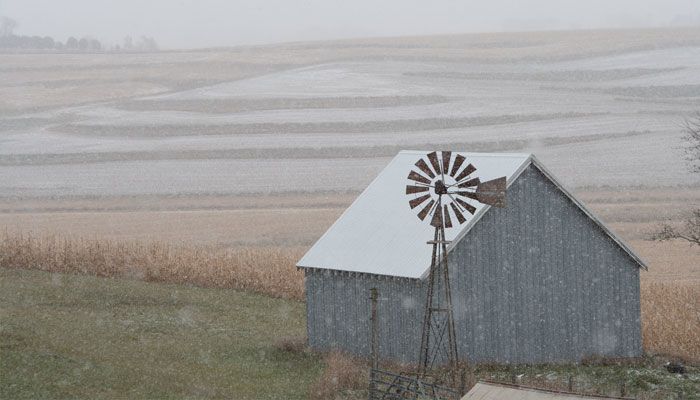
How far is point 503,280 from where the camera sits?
31156 millimetres

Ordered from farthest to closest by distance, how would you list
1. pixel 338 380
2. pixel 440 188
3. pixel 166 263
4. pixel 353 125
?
1. pixel 353 125
2. pixel 166 263
3. pixel 338 380
4. pixel 440 188

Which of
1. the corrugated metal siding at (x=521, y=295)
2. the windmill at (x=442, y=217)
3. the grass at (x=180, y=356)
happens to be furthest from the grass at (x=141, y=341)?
the windmill at (x=442, y=217)

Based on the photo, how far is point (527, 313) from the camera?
103 feet

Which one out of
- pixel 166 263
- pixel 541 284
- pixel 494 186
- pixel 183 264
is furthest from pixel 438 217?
pixel 166 263

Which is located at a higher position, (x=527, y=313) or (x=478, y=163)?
(x=478, y=163)

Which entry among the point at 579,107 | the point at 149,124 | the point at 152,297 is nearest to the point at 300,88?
the point at 149,124

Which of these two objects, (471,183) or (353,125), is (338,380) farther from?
(353,125)

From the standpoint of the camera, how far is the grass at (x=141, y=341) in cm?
2681

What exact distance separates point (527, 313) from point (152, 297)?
45.4ft

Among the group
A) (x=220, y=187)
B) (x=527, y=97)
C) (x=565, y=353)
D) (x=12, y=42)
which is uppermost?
(x=12, y=42)

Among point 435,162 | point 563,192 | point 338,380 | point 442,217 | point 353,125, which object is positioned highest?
point 353,125

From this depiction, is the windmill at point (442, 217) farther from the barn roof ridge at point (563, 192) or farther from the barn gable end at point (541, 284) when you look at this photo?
the barn gable end at point (541, 284)

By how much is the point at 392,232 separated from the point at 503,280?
324cm

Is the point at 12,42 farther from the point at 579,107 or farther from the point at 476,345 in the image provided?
the point at 476,345
